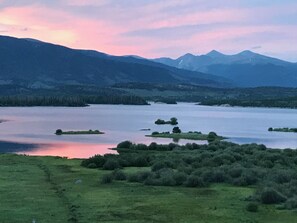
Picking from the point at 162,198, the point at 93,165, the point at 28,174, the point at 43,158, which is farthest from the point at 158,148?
the point at 162,198

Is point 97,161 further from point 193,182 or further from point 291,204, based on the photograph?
point 291,204

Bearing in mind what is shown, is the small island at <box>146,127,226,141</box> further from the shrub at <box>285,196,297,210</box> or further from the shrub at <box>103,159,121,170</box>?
the shrub at <box>285,196,297,210</box>

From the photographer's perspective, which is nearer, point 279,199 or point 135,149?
point 279,199

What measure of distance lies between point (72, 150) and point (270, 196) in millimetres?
50383

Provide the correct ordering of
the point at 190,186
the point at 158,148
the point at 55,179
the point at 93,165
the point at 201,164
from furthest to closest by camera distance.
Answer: the point at 158,148 < the point at 93,165 < the point at 201,164 < the point at 55,179 < the point at 190,186

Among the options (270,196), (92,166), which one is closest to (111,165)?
(92,166)

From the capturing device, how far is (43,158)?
62875 mm

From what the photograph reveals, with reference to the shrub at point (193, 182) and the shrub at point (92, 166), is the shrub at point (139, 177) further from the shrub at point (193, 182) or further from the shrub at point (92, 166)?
the shrub at point (92, 166)

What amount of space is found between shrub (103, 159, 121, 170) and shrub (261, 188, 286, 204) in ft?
70.7

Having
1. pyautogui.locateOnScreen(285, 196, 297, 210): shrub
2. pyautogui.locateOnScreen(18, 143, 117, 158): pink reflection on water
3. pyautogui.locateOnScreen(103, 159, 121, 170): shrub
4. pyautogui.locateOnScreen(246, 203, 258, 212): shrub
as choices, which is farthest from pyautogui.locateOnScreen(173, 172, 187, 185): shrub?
pyautogui.locateOnScreen(18, 143, 117, 158): pink reflection on water

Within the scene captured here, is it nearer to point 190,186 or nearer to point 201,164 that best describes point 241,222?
point 190,186

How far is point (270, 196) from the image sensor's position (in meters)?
32.6

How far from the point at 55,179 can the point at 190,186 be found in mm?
11445

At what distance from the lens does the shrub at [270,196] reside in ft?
107
